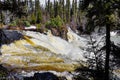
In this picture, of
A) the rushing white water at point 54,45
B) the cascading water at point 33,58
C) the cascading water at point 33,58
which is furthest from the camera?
the rushing white water at point 54,45

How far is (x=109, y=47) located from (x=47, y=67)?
39.4 feet

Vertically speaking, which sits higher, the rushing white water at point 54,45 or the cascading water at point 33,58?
the cascading water at point 33,58

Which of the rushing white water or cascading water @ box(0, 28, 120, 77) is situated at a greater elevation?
cascading water @ box(0, 28, 120, 77)

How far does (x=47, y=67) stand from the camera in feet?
93.8

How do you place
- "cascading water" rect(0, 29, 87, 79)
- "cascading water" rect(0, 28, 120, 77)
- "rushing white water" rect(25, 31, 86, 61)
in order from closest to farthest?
"cascading water" rect(0, 28, 120, 77), "cascading water" rect(0, 29, 87, 79), "rushing white water" rect(25, 31, 86, 61)

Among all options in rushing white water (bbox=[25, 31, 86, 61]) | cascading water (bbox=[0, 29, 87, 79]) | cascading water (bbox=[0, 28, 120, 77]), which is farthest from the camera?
rushing white water (bbox=[25, 31, 86, 61])

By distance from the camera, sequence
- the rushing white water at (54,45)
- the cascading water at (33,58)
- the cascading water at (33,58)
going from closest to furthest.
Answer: the cascading water at (33,58)
the cascading water at (33,58)
the rushing white water at (54,45)

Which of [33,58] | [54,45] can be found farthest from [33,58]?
[54,45]

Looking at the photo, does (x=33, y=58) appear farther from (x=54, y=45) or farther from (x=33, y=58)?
(x=54, y=45)

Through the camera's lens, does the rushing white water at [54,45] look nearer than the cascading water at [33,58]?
No

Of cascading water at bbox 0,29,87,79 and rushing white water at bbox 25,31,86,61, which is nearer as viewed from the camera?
cascading water at bbox 0,29,87,79

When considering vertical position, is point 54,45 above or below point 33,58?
below

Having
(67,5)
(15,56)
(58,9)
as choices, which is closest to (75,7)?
(67,5)

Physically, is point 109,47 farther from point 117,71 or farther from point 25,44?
point 25,44
